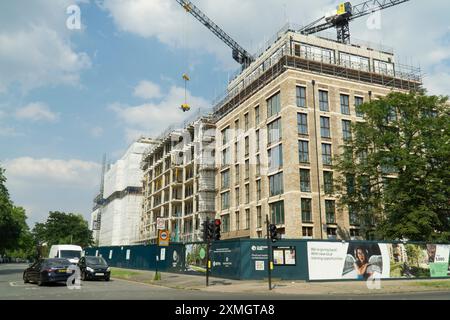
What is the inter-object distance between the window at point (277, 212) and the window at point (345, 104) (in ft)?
41.4

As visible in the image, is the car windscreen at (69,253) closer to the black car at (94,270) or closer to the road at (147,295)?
the black car at (94,270)

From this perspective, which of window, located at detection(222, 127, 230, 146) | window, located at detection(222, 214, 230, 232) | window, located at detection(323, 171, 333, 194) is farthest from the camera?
window, located at detection(222, 127, 230, 146)

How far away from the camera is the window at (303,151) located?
41.7 meters

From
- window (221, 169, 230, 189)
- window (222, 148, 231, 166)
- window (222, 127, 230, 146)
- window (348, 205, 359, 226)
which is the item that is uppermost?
window (222, 127, 230, 146)

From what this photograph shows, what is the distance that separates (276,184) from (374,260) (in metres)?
16.4

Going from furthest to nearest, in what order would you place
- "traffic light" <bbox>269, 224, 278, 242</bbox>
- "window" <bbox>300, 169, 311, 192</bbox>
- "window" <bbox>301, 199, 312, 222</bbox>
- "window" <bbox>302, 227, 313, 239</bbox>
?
1. "window" <bbox>300, 169, 311, 192</bbox>
2. "window" <bbox>301, 199, 312, 222</bbox>
3. "window" <bbox>302, 227, 313, 239</bbox>
4. "traffic light" <bbox>269, 224, 278, 242</bbox>

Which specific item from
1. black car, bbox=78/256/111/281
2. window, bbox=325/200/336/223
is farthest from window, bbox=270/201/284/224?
black car, bbox=78/256/111/281

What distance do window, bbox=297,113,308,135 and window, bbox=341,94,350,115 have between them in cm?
504

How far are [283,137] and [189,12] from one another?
41386mm

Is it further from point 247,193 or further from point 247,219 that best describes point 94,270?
point 247,193

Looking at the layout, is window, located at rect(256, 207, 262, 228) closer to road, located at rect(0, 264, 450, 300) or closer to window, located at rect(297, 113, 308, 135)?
window, located at rect(297, 113, 308, 135)

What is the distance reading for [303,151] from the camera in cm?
4197

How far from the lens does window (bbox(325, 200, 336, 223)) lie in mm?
41000
